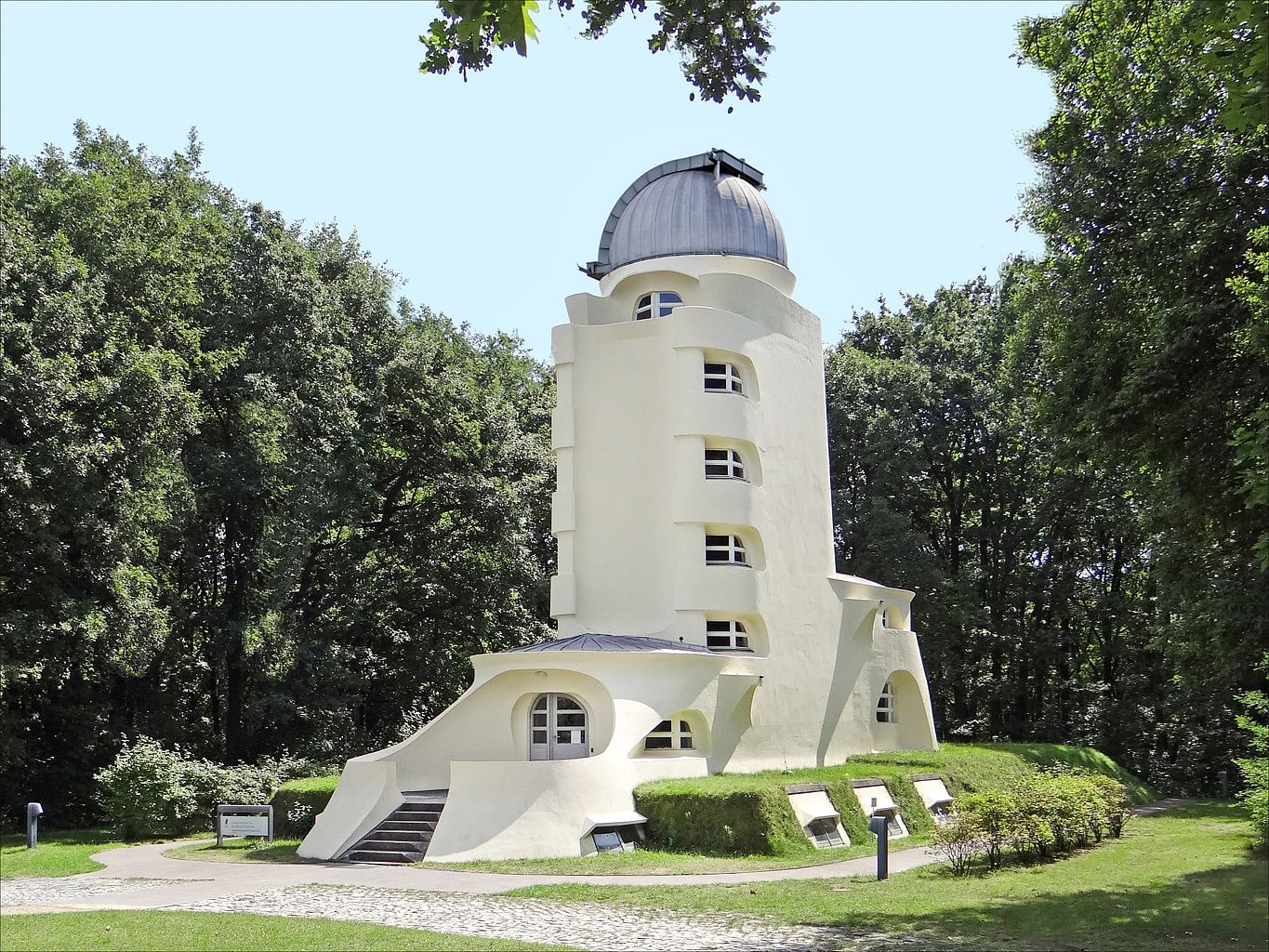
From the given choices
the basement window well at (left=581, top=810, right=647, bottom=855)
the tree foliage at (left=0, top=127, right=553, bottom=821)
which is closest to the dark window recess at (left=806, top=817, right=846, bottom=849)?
the basement window well at (left=581, top=810, right=647, bottom=855)

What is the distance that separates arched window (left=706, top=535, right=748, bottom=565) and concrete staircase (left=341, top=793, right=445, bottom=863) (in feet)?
29.1

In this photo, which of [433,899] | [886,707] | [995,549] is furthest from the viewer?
[995,549]

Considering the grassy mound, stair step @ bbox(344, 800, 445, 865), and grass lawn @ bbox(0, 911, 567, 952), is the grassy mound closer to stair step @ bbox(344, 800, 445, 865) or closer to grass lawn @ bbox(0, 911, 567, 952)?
stair step @ bbox(344, 800, 445, 865)

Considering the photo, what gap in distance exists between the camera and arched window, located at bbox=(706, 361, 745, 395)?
90.0ft

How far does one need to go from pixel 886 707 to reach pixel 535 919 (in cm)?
1979

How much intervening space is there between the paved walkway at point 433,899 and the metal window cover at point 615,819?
2360 mm

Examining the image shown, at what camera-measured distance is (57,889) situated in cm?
1574

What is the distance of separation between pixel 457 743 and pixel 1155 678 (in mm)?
29967

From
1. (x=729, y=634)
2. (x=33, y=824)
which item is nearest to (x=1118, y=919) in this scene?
(x=729, y=634)

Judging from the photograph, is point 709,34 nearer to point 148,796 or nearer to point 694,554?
point 694,554

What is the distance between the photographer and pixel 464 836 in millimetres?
18922

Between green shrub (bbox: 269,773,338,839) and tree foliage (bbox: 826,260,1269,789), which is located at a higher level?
tree foliage (bbox: 826,260,1269,789)

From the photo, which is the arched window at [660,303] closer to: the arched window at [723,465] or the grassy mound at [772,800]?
the arched window at [723,465]

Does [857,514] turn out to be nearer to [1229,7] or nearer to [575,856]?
[575,856]
